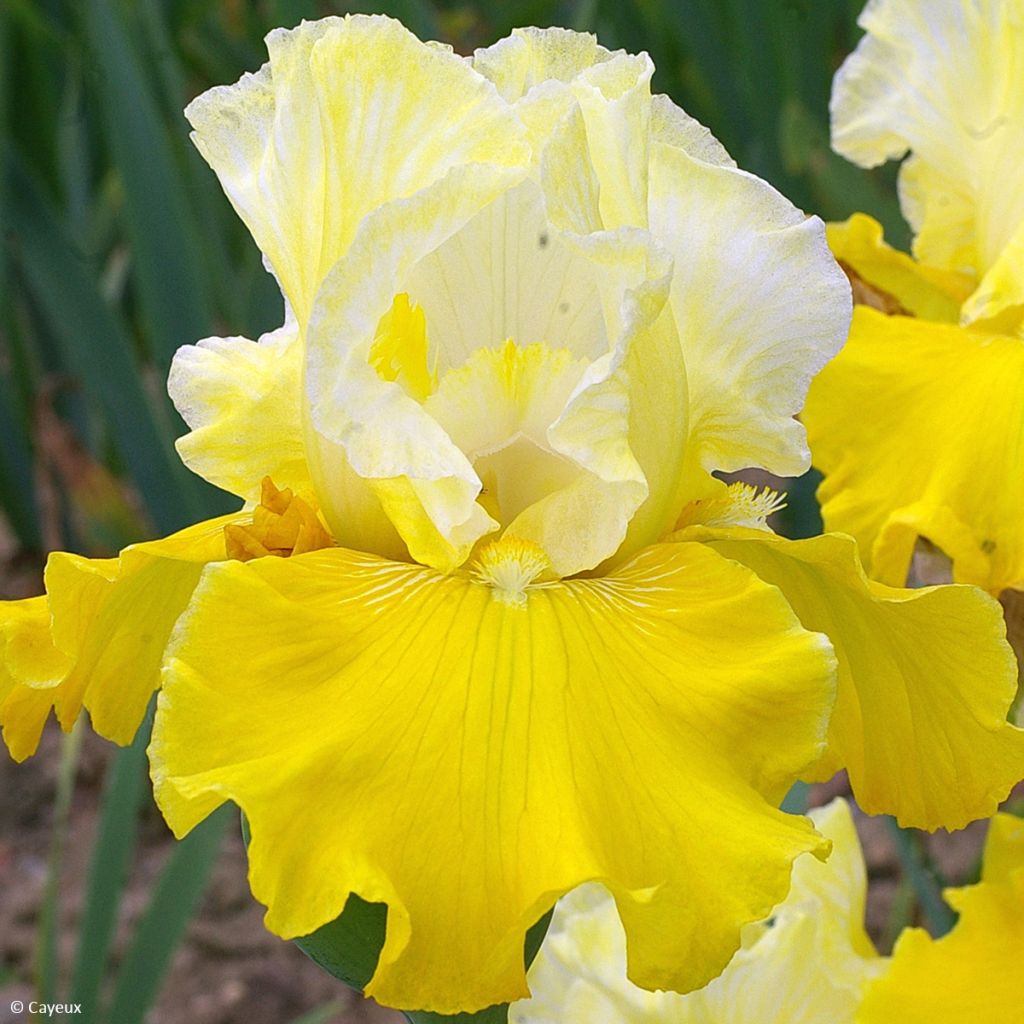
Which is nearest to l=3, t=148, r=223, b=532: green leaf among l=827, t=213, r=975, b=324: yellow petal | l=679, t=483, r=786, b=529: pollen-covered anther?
l=827, t=213, r=975, b=324: yellow petal

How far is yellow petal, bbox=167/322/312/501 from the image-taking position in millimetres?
692

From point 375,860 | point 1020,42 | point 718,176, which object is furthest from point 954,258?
point 375,860

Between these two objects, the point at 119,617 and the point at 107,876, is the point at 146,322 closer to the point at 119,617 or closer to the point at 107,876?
the point at 107,876

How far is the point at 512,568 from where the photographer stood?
60cm

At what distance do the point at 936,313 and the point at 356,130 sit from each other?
24.4 inches

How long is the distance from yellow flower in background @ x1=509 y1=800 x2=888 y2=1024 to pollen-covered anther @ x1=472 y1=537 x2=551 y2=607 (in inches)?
10.9

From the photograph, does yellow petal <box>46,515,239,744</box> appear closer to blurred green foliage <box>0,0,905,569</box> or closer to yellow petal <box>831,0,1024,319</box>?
yellow petal <box>831,0,1024,319</box>

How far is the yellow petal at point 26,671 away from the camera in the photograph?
2.10 feet

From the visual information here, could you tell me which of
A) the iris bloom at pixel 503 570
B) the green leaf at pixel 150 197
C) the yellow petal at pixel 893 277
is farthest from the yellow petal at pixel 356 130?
the green leaf at pixel 150 197

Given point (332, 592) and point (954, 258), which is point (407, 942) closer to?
point (332, 592)

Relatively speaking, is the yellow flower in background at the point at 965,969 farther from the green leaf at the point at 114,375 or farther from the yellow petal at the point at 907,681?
the green leaf at the point at 114,375

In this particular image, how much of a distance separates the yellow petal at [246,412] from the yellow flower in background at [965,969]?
43cm

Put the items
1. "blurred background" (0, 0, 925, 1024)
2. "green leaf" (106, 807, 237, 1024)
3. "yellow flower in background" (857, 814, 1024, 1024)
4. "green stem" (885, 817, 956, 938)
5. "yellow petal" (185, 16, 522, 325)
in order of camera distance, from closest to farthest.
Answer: "yellow petal" (185, 16, 522, 325) → "yellow flower in background" (857, 814, 1024, 1024) → "green stem" (885, 817, 956, 938) → "green leaf" (106, 807, 237, 1024) → "blurred background" (0, 0, 925, 1024)

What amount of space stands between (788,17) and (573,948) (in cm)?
138
